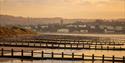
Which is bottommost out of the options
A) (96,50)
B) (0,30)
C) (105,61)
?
(0,30)

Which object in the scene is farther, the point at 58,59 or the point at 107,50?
the point at 107,50

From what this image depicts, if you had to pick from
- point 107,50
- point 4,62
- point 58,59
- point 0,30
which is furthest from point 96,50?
point 0,30

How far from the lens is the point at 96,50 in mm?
65938

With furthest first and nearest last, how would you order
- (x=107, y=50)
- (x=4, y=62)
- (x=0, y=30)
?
(x=0, y=30) < (x=107, y=50) < (x=4, y=62)

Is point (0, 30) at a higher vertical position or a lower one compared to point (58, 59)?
lower

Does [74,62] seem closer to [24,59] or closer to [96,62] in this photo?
[96,62]

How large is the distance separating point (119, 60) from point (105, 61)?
1805 millimetres

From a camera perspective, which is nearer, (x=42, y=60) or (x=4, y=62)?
(x=4, y=62)

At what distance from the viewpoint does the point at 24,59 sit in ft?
143

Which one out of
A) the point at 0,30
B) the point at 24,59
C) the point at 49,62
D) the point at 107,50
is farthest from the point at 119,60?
the point at 0,30

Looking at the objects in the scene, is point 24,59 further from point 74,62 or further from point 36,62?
point 74,62

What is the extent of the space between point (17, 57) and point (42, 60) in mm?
3599

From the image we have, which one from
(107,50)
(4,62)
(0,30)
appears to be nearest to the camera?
(4,62)

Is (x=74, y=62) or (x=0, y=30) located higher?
(x=74, y=62)
